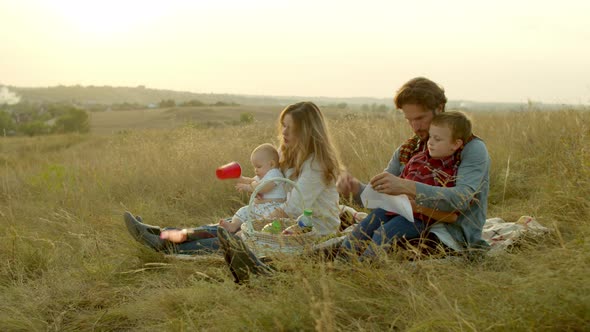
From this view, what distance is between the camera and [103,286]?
11.1 feet

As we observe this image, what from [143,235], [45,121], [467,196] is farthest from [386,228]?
[45,121]

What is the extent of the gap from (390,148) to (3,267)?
13.0 ft

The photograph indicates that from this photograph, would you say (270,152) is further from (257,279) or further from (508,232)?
(508,232)

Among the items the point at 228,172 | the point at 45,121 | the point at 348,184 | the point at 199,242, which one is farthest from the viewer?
the point at 45,121

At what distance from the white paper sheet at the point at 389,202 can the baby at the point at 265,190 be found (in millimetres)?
922

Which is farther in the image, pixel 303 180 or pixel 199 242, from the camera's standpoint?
pixel 199 242

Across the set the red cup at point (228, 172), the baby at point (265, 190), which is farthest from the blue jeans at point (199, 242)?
the red cup at point (228, 172)

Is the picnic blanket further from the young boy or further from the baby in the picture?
the baby

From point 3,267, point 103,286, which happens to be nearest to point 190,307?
point 103,286

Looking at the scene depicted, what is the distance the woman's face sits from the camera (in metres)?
3.67

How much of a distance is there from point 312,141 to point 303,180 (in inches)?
10.9

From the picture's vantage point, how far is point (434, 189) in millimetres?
2965

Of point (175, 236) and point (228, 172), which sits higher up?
point (228, 172)

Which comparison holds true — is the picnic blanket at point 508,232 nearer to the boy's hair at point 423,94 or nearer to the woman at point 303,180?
the boy's hair at point 423,94
